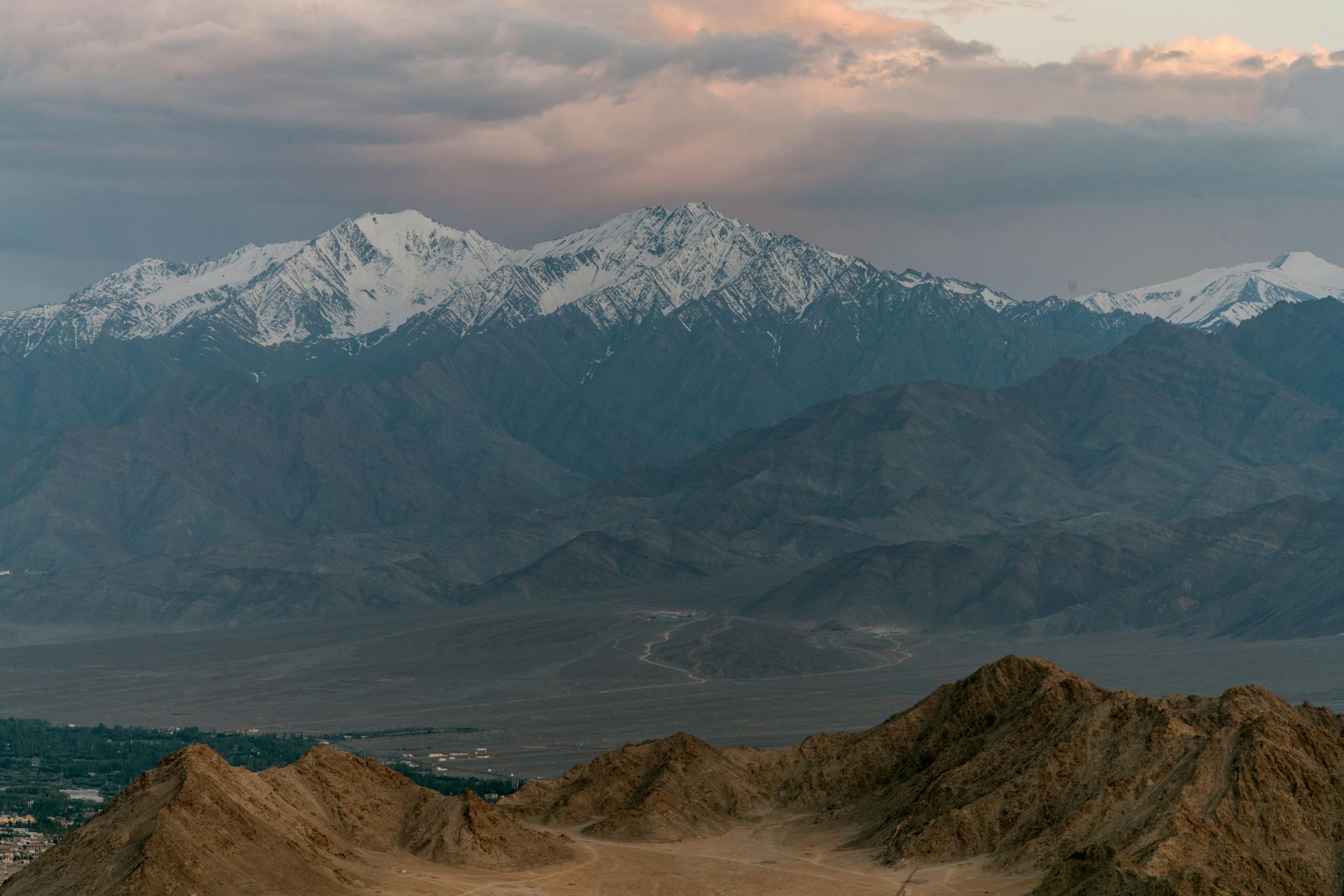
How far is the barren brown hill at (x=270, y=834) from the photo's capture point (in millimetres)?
95188

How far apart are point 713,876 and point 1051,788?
21.0 meters

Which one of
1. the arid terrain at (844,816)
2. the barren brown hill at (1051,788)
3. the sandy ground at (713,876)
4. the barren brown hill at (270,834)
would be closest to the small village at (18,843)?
the barren brown hill at (270,834)

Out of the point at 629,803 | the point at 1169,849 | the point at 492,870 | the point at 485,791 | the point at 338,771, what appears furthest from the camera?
the point at 485,791

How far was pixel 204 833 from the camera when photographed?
322 feet

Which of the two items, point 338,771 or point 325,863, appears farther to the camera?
point 338,771

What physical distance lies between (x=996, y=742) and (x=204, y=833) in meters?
52.0

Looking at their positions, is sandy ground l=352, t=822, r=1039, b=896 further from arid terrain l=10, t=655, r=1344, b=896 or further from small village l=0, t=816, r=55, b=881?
small village l=0, t=816, r=55, b=881

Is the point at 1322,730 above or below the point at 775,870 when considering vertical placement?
above

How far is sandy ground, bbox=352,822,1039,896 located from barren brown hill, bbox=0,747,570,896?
2.61m

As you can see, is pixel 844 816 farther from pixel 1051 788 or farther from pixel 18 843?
pixel 18 843

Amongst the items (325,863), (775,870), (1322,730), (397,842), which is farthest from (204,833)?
(1322,730)

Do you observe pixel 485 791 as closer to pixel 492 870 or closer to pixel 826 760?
pixel 826 760

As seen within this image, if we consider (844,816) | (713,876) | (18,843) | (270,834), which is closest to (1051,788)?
(844,816)

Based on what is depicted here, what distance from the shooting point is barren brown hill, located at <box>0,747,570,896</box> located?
312 ft
